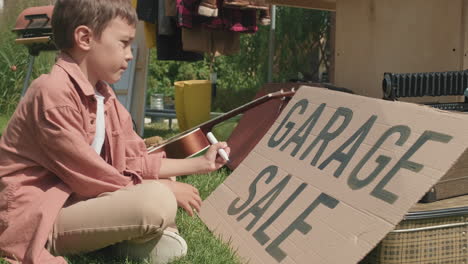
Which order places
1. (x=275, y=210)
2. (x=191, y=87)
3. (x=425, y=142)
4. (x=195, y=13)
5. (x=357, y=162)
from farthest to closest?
(x=191, y=87), (x=195, y=13), (x=275, y=210), (x=357, y=162), (x=425, y=142)

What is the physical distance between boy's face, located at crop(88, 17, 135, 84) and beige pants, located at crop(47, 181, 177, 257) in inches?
15.0

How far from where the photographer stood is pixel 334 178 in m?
1.78

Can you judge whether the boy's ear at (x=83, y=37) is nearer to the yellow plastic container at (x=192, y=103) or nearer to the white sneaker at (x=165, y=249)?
the white sneaker at (x=165, y=249)

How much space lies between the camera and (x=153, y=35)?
496cm

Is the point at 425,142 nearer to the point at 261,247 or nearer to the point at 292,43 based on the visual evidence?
the point at 261,247

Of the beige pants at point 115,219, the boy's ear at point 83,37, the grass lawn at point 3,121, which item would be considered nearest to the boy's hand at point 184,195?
the beige pants at point 115,219

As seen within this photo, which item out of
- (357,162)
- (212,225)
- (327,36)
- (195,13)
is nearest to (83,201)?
(212,225)

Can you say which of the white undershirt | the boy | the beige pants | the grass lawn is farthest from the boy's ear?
the grass lawn

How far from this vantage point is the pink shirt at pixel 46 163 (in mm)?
1695

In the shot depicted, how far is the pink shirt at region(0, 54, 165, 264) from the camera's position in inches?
66.7

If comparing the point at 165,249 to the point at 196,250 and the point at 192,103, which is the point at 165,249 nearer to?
the point at 196,250

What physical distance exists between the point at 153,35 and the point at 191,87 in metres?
0.56

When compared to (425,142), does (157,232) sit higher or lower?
lower

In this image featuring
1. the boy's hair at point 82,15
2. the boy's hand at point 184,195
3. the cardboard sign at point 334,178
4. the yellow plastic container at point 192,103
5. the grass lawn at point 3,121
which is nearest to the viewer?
the cardboard sign at point 334,178
